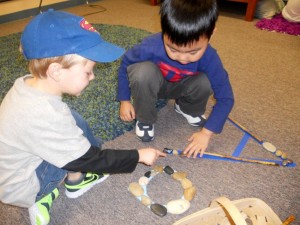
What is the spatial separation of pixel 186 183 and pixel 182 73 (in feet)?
1.36

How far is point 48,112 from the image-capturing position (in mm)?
657

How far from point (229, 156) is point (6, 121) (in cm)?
73

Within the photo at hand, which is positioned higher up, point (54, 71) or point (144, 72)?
point (54, 71)

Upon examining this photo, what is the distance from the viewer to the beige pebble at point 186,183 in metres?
0.93

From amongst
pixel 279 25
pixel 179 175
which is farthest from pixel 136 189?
pixel 279 25

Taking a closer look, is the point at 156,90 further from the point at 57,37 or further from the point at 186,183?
the point at 57,37

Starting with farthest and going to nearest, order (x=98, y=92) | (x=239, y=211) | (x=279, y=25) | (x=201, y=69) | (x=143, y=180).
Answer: (x=279, y=25)
(x=98, y=92)
(x=201, y=69)
(x=143, y=180)
(x=239, y=211)

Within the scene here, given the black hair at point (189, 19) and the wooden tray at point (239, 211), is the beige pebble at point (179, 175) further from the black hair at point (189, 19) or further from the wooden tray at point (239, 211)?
the black hair at point (189, 19)

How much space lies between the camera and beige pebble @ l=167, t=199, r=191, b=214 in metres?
0.86

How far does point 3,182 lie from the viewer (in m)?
0.74

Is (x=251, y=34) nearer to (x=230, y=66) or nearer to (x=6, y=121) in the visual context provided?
(x=230, y=66)

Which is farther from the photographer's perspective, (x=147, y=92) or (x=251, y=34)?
(x=251, y=34)

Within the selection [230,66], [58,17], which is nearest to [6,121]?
[58,17]

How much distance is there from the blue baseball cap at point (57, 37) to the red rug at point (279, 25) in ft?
6.31
